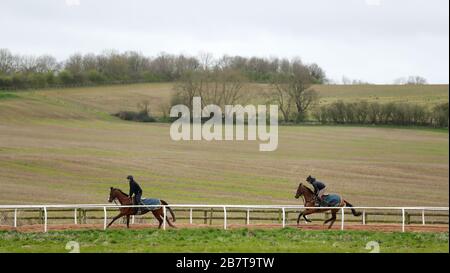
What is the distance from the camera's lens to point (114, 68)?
9681 centimetres

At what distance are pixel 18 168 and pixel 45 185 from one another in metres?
3.25

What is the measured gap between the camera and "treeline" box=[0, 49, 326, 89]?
7888 centimetres

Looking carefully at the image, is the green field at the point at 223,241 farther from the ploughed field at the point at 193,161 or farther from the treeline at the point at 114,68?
the treeline at the point at 114,68

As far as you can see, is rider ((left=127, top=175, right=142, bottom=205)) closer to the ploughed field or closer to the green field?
the green field

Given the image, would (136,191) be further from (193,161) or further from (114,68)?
(114,68)

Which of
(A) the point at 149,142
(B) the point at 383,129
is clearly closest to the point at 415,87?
(B) the point at 383,129

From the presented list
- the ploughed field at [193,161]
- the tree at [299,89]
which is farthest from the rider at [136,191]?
the tree at [299,89]

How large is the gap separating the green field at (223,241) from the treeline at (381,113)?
51573 millimetres

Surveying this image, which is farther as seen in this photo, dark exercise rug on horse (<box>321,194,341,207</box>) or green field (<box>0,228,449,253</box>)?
dark exercise rug on horse (<box>321,194,341,207</box>)

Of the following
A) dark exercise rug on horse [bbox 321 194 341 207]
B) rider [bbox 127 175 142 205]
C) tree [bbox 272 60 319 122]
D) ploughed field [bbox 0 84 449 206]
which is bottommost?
ploughed field [bbox 0 84 449 206]

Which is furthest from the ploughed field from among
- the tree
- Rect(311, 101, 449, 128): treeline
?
the tree

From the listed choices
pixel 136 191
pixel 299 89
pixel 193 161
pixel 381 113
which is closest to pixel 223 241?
pixel 136 191

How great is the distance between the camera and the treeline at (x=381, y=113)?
70.6 m

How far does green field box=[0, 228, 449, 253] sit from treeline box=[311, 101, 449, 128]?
51573 millimetres
